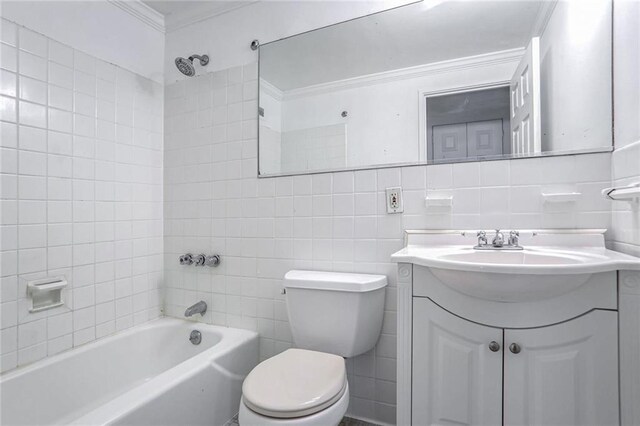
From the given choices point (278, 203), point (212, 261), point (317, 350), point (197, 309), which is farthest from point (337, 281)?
point (197, 309)

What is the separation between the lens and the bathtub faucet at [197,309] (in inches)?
68.1

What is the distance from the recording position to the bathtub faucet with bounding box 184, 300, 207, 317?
68.1 inches

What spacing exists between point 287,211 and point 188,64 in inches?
39.3

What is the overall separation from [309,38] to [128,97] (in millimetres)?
1101

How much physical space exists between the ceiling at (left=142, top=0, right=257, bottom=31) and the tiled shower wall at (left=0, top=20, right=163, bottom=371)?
0.44 meters

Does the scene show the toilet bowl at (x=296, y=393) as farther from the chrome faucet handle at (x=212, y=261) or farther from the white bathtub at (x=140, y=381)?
the chrome faucet handle at (x=212, y=261)

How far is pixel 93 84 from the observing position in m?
1.61

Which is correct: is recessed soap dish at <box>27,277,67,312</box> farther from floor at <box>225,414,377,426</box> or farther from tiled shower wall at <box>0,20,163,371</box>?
floor at <box>225,414,377,426</box>

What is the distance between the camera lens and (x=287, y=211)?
164cm

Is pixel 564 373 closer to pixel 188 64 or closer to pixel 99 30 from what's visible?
pixel 188 64

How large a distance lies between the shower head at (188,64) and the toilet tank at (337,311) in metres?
1.29

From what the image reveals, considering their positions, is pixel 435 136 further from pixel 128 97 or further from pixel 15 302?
pixel 15 302

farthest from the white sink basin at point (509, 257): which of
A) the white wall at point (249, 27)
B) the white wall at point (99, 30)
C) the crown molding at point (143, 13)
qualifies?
the crown molding at point (143, 13)

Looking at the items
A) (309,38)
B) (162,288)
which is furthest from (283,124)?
(162,288)
